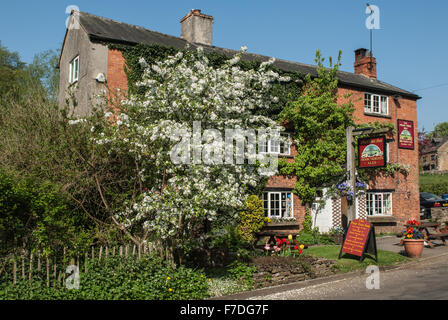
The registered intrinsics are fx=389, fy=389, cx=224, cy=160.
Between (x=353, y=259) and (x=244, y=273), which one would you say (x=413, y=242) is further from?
(x=244, y=273)

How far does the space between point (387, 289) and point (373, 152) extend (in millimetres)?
5733

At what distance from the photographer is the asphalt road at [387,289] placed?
830cm

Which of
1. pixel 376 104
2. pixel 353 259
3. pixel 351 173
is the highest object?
pixel 376 104

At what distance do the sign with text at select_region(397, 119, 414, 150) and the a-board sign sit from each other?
1128 centimetres

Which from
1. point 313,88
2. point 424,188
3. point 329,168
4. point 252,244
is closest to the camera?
point 252,244

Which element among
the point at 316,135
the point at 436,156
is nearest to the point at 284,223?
the point at 316,135

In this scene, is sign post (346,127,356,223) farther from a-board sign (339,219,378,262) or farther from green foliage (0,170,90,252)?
green foliage (0,170,90,252)

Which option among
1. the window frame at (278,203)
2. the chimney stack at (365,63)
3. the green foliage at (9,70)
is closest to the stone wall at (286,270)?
the window frame at (278,203)

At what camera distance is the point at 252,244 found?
12961mm

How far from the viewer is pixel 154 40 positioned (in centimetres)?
1755

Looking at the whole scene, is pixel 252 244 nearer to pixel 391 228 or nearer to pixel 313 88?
pixel 313 88

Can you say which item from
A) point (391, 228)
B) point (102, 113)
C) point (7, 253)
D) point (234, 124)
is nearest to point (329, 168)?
point (391, 228)

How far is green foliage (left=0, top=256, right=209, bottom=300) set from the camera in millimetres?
7250
